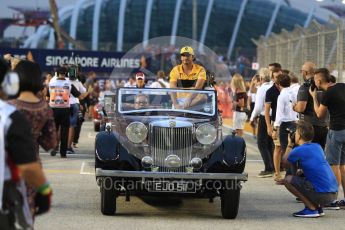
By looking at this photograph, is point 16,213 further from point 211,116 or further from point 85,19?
point 85,19

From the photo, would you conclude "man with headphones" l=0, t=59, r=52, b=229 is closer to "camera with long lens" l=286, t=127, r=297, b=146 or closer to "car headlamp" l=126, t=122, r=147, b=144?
"car headlamp" l=126, t=122, r=147, b=144

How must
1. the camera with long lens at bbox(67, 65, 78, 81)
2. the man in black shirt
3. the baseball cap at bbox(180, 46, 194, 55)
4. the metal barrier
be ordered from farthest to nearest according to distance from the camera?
the metal barrier → the camera with long lens at bbox(67, 65, 78, 81) → the man in black shirt → the baseball cap at bbox(180, 46, 194, 55)

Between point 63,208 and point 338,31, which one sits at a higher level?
point 338,31

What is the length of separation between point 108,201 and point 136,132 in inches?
32.1

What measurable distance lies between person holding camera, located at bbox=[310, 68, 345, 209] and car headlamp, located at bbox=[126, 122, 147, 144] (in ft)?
7.77

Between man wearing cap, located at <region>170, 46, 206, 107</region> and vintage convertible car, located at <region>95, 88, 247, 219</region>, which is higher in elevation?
man wearing cap, located at <region>170, 46, 206, 107</region>

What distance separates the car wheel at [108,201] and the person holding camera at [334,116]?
111 inches

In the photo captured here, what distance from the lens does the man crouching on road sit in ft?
33.1

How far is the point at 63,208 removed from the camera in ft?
34.4

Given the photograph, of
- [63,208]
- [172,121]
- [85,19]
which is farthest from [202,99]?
[85,19]

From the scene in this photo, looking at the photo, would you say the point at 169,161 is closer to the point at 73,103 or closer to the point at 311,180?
the point at 311,180

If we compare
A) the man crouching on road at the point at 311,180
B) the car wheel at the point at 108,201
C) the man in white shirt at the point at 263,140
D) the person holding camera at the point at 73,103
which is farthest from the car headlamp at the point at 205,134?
the person holding camera at the point at 73,103

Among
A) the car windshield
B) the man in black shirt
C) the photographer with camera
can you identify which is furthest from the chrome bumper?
the photographer with camera

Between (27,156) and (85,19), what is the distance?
3359 inches
